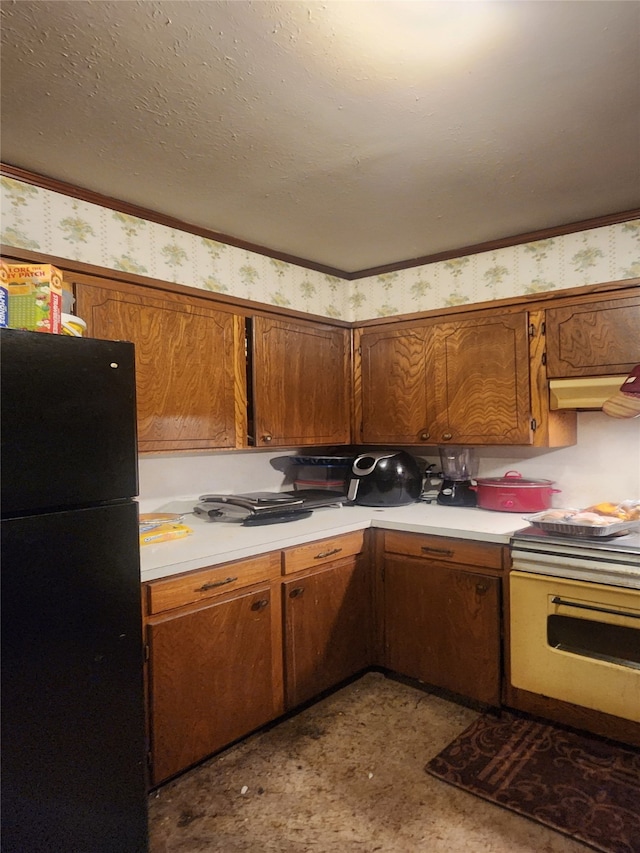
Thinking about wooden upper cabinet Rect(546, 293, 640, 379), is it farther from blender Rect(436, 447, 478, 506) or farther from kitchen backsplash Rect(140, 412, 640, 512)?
blender Rect(436, 447, 478, 506)

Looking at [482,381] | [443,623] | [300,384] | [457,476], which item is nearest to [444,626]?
[443,623]

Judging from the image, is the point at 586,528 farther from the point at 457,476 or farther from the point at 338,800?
the point at 338,800

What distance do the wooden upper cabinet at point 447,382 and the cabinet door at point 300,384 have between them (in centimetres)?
12

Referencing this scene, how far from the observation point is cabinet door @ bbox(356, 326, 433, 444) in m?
2.88

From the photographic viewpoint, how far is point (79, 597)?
1.31 metres

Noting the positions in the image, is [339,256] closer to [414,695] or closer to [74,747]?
[414,695]

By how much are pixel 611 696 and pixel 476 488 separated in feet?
3.55

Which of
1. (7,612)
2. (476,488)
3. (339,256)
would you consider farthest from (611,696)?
(339,256)

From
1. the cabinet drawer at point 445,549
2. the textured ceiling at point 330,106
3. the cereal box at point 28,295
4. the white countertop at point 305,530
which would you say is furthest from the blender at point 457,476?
the cereal box at point 28,295

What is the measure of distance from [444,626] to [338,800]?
2.72ft

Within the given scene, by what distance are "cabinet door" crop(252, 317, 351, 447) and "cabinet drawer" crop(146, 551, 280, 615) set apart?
688mm

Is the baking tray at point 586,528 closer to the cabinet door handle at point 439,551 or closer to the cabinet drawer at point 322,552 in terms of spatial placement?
the cabinet door handle at point 439,551

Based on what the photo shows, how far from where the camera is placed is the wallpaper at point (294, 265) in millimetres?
1999

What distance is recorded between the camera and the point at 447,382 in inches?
110
